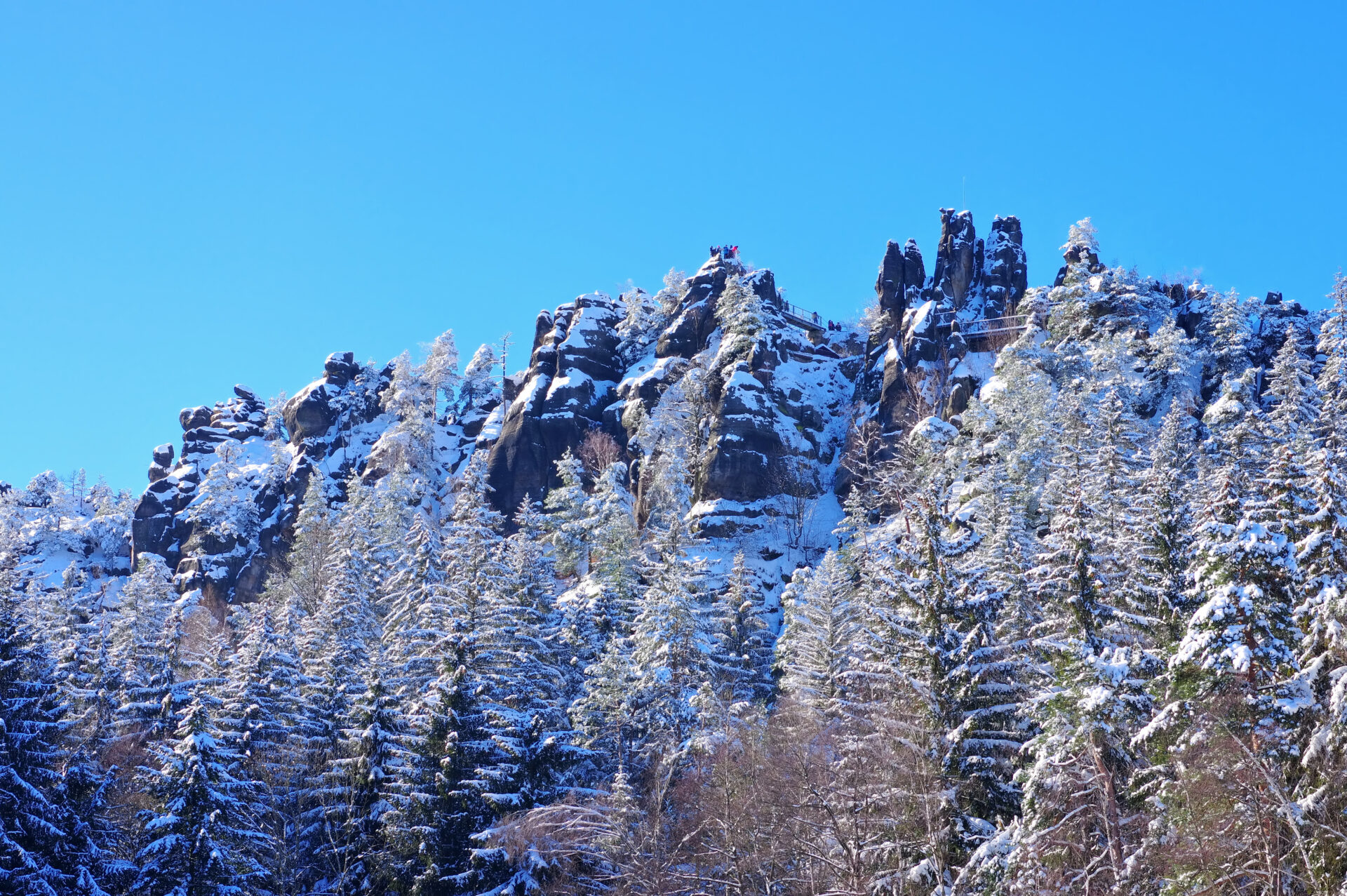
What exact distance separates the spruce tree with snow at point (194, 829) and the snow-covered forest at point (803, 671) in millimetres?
94

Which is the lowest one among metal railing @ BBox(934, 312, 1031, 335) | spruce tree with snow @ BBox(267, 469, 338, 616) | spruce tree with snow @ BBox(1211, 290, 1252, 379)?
spruce tree with snow @ BBox(267, 469, 338, 616)

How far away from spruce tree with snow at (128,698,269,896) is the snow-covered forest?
0.31 ft

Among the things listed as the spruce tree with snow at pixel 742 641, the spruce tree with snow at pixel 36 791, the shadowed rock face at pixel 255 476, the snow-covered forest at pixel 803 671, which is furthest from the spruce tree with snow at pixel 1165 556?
the shadowed rock face at pixel 255 476

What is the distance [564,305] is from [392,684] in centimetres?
7117

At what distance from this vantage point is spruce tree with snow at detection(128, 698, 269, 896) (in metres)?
26.3

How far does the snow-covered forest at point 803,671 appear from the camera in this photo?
19.2m

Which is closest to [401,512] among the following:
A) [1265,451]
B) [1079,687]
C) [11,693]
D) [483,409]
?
[483,409]

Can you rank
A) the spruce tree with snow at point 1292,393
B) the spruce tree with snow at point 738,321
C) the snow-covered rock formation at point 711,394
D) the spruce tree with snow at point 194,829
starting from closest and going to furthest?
the spruce tree with snow at point 194,829 → the spruce tree with snow at point 1292,393 → the snow-covered rock formation at point 711,394 → the spruce tree with snow at point 738,321

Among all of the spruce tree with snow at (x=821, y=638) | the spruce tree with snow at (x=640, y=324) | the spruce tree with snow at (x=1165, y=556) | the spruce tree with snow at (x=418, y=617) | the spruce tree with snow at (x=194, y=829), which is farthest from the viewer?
the spruce tree with snow at (x=640, y=324)

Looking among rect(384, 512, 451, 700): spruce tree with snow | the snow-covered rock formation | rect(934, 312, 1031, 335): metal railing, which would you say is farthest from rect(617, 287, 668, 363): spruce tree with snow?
rect(384, 512, 451, 700): spruce tree with snow

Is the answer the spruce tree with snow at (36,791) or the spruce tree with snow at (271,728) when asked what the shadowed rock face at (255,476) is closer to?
the spruce tree with snow at (271,728)

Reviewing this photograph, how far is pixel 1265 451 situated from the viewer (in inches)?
1770

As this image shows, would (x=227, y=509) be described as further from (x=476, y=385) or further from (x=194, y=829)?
(x=194, y=829)

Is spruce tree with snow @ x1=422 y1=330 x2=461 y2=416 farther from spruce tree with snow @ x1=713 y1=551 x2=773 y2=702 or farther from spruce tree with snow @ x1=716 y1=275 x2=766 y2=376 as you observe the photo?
spruce tree with snow @ x1=713 y1=551 x2=773 y2=702
